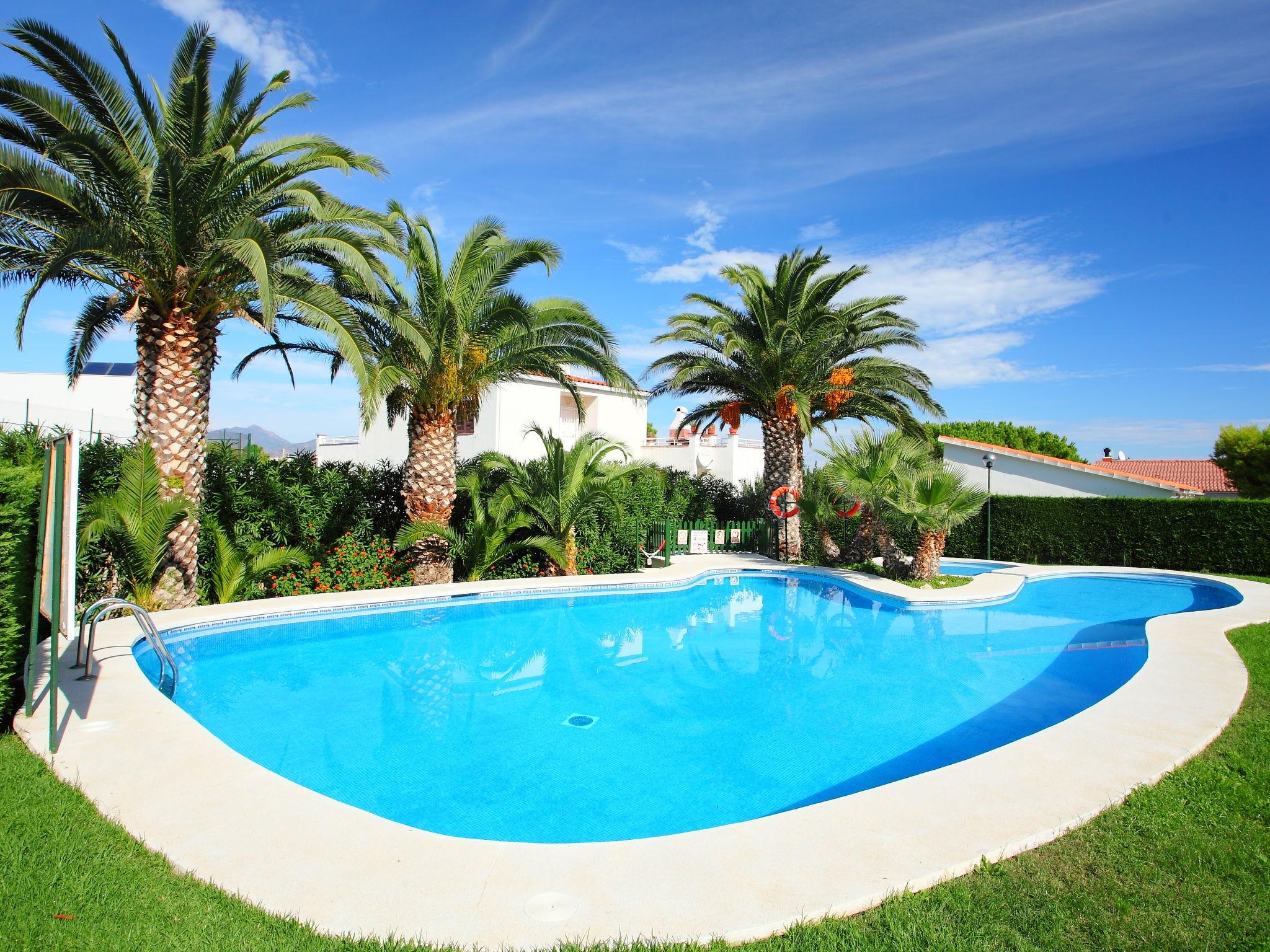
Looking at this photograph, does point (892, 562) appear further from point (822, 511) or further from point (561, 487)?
point (561, 487)

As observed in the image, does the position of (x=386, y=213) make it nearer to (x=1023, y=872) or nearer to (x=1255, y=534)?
(x=1023, y=872)

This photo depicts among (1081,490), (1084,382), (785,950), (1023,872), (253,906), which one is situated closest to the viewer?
(785,950)

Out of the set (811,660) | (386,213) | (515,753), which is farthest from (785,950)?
(386,213)

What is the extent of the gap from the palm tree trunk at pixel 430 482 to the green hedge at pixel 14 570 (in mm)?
7827

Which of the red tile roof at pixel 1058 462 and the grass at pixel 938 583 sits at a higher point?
the red tile roof at pixel 1058 462

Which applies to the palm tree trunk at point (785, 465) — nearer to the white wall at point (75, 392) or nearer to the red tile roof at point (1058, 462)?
the red tile roof at point (1058, 462)

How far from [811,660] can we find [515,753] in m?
5.13

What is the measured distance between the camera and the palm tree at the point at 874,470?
15570mm

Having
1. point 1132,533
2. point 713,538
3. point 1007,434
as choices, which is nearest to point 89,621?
point 713,538

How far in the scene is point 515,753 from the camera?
20.4 feet

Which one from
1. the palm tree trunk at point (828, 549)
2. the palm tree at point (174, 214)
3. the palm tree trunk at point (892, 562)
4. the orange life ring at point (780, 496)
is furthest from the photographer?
the palm tree trunk at point (828, 549)

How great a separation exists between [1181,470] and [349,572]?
59506mm

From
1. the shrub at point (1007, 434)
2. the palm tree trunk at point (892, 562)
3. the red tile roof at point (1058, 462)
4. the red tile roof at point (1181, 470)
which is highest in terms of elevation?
the shrub at point (1007, 434)

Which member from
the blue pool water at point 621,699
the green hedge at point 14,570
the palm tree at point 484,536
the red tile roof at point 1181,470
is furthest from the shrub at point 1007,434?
the green hedge at point 14,570
